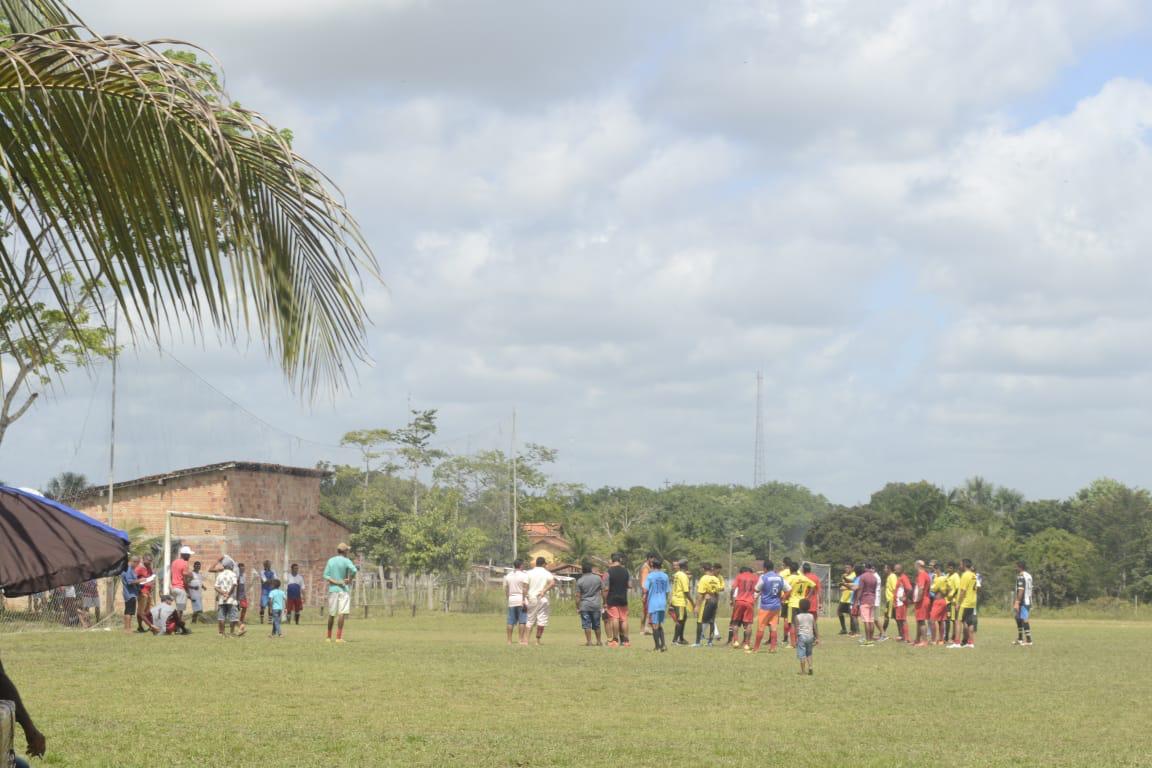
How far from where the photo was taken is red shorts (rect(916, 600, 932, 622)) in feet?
86.6

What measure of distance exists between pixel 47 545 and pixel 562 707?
6.77 metres

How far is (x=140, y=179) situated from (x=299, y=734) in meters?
6.73

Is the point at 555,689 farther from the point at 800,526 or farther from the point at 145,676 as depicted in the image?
the point at 800,526

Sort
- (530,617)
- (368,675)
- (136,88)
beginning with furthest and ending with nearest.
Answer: (530,617), (368,675), (136,88)

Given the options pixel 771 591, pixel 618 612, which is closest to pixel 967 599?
pixel 771 591

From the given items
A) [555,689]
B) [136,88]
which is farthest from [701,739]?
[136,88]

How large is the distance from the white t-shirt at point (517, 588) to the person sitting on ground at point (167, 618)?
252 inches

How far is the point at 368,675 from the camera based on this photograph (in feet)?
54.2

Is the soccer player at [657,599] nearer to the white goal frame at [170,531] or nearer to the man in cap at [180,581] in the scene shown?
the man in cap at [180,581]

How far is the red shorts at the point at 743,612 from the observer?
81.6 feet

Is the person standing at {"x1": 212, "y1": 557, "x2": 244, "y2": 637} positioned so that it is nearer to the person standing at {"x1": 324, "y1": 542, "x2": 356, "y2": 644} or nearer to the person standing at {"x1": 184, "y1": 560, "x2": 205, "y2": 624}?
the person standing at {"x1": 184, "y1": 560, "x2": 205, "y2": 624}

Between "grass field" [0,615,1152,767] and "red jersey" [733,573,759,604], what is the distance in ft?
7.40

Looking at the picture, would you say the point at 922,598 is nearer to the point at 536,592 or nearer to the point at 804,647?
the point at 536,592

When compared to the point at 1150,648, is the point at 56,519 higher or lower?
higher
